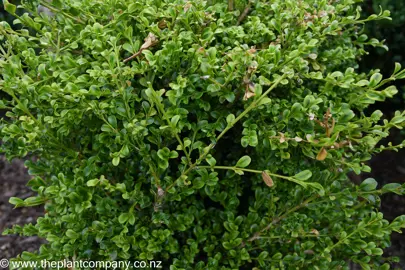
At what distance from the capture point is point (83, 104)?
175 centimetres

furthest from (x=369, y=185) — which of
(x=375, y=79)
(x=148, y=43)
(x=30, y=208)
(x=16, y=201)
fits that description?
(x=30, y=208)

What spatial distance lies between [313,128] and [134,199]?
30.9 inches

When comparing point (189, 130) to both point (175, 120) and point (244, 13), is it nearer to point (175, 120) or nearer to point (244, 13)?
point (175, 120)

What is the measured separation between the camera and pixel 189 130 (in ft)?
6.60

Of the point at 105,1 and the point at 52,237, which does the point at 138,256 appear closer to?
the point at 52,237

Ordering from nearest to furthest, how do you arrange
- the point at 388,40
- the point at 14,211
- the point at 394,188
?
the point at 394,188, the point at 14,211, the point at 388,40

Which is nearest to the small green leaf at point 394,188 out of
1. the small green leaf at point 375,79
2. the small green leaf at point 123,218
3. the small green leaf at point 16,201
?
the small green leaf at point 375,79

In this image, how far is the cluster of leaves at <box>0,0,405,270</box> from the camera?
178cm

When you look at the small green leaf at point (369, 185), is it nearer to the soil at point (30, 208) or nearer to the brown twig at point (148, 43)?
the brown twig at point (148, 43)

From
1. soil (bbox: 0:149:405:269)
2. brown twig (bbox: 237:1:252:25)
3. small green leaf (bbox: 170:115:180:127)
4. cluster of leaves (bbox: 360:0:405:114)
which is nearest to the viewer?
small green leaf (bbox: 170:115:180:127)

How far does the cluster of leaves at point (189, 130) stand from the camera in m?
1.78

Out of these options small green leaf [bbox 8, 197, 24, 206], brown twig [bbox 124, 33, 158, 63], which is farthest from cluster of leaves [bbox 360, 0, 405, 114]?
small green leaf [bbox 8, 197, 24, 206]

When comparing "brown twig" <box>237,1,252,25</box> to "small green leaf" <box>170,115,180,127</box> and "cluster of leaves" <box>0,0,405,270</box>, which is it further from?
"small green leaf" <box>170,115,180,127</box>

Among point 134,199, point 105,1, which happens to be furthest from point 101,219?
point 105,1
